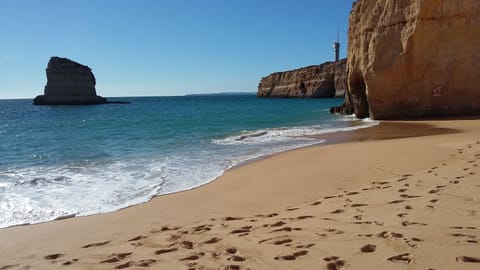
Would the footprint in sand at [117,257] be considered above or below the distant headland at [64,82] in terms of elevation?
below

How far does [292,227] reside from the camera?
13.3 ft

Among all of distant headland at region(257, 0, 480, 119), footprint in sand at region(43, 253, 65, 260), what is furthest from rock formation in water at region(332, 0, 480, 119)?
footprint in sand at region(43, 253, 65, 260)

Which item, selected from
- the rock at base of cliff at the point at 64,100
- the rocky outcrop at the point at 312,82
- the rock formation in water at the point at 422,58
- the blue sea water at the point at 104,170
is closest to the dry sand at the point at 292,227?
the blue sea water at the point at 104,170

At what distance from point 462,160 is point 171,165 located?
662 cm

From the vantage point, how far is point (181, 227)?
15.7 ft

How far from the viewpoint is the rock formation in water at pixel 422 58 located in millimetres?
18766

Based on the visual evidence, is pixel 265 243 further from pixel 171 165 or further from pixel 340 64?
pixel 340 64

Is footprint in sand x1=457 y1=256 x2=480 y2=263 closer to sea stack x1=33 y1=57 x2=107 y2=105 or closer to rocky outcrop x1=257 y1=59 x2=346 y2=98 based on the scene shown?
rocky outcrop x1=257 y1=59 x2=346 y2=98

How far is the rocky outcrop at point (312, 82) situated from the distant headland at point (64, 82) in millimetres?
46043

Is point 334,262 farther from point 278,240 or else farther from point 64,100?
point 64,100

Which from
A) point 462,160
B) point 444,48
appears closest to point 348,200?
point 462,160

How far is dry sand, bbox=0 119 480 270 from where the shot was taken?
10.3 ft

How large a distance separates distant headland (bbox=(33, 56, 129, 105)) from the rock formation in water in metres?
66.7

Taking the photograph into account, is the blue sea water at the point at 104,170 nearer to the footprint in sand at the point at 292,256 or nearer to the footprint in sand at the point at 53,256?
the footprint in sand at the point at 53,256
